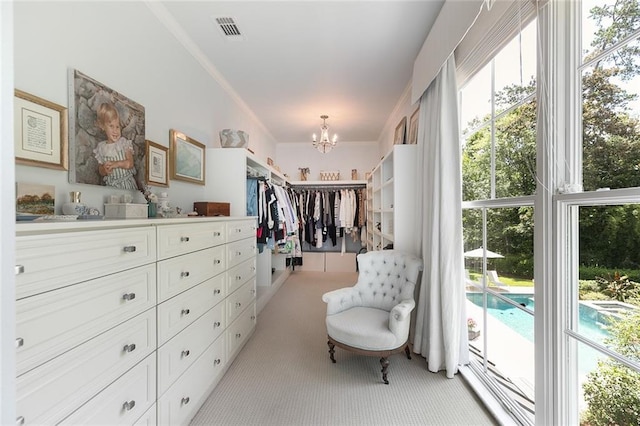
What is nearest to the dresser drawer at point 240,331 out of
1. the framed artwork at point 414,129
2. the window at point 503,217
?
the window at point 503,217

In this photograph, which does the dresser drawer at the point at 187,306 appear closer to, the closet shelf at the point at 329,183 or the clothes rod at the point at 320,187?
the closet shelf at the point at 329,183

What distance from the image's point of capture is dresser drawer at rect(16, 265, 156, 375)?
754 mm

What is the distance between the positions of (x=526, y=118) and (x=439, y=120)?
63cm

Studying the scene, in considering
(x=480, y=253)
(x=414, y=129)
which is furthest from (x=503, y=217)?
(x=414, y=129)

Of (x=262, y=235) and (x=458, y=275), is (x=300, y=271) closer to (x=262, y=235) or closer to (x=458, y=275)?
(x=262, y=235)

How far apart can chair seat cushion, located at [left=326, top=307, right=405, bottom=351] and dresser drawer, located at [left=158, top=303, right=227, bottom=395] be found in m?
0.87

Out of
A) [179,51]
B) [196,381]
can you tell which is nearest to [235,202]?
[179,51]

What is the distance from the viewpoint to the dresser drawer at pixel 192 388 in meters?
1.35

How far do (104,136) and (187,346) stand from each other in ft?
4.36

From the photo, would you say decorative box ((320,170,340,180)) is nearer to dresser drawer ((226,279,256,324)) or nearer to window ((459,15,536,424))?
dresser drawer ((226,279,256,324))

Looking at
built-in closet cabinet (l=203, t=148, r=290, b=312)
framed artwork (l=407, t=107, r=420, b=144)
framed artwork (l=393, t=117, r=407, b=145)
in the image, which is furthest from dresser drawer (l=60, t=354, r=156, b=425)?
framed artwork (l=393, t=117, r=407, b=145)

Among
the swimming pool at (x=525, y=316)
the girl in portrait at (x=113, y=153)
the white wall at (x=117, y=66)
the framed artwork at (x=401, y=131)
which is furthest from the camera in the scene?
the framed artwork at (x=401, y=131)

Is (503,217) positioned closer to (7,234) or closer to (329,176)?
(7,234)

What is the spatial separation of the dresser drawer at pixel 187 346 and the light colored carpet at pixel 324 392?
0.39m
